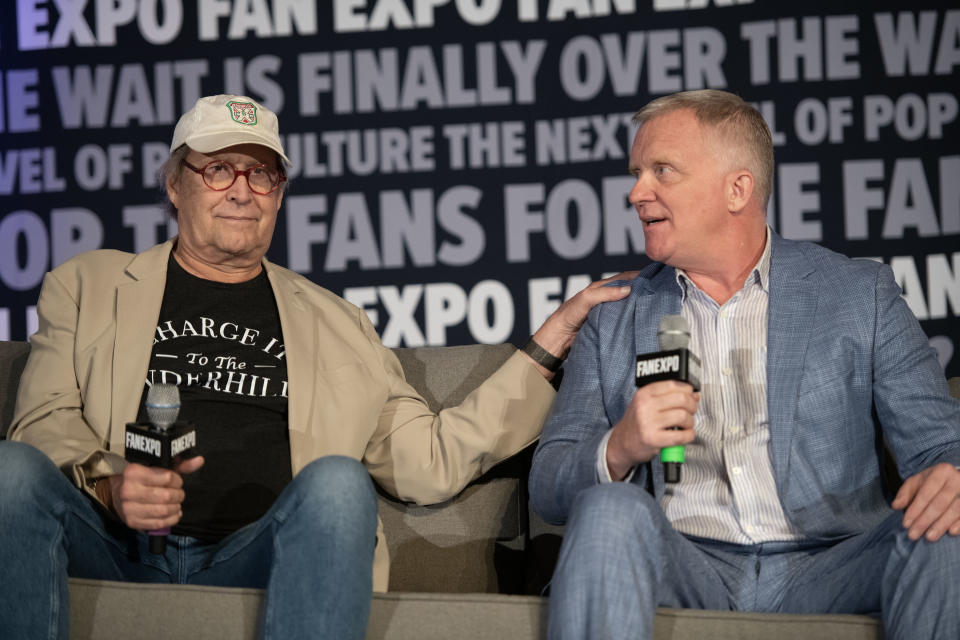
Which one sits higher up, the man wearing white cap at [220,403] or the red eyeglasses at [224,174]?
the red eyeglasses at [224,174]

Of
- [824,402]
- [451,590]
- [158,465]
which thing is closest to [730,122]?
[824,402]

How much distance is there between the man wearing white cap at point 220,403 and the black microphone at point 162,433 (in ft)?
0.12

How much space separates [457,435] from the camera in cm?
227

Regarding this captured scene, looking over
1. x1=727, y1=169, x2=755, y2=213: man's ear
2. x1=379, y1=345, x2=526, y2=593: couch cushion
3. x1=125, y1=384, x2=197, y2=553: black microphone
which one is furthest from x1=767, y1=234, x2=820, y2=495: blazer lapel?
x1=125, y1=384, x2=197, y2=553: black microphone

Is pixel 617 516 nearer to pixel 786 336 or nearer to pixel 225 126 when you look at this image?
pixel 786 336

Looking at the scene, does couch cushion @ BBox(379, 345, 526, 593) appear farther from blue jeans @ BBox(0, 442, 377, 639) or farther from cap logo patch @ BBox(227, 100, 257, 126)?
cap logo patch @ BBox(227, 100, 257, 126)

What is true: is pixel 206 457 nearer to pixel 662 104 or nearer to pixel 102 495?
pixel 102 495

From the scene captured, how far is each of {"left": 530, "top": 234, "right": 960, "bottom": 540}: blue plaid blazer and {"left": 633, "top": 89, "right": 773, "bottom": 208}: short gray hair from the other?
21 cm

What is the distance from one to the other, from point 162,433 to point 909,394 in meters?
1.31

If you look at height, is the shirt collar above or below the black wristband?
above

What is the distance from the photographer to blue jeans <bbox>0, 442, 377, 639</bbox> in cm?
170

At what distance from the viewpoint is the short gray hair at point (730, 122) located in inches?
84.8

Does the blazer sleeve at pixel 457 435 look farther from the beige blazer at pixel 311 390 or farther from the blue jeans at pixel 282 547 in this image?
the blue jeans at pixel 282 547

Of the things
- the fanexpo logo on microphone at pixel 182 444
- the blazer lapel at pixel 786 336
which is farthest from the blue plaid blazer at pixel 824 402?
the fanexpo logo on microphone at pixel 182 444
